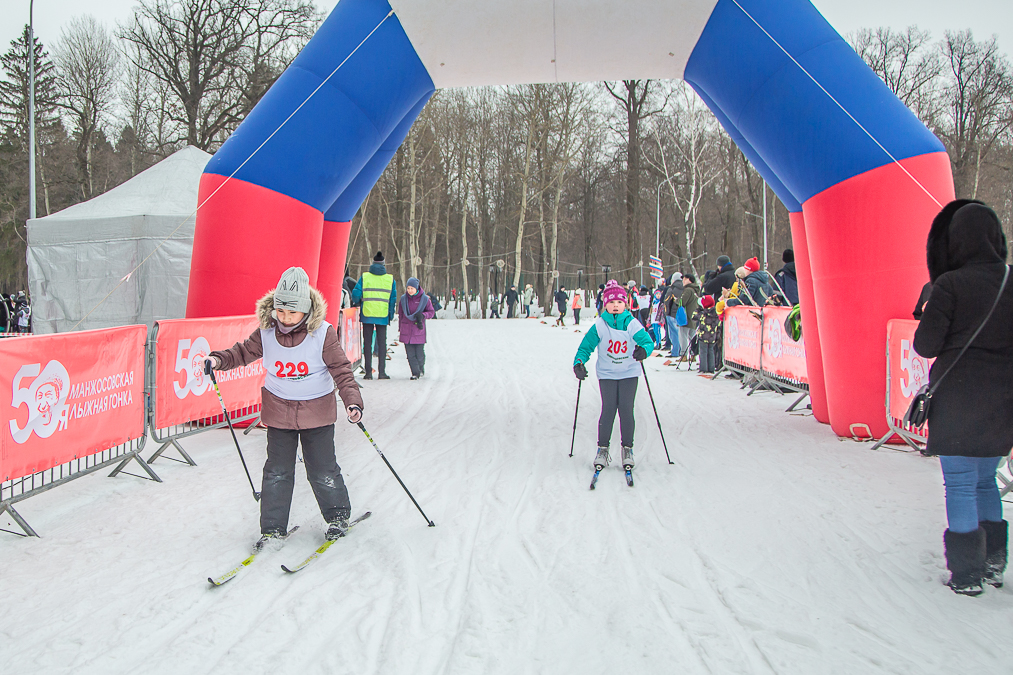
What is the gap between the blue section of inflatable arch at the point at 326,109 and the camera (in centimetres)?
709

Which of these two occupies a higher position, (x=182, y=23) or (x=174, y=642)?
(x=182, y=23)

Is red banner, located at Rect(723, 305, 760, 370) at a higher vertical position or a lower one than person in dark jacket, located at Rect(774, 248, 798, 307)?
lower

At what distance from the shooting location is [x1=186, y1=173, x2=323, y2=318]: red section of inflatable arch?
23.2 feet

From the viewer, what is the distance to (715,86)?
23.8ft

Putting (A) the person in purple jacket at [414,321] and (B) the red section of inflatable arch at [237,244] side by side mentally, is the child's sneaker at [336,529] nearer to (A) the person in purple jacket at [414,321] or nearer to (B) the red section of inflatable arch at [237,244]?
(B) the red section of inflatable arch at [237,244]

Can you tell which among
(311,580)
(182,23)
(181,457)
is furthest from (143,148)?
(311,580)

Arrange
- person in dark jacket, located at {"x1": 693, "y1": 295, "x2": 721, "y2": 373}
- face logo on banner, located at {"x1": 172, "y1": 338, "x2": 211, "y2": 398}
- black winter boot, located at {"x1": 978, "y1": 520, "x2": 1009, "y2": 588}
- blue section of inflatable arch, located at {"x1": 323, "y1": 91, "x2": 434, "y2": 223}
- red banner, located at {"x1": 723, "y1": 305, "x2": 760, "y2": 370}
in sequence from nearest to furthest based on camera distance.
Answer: black winter boot, located at {"x1": 978, "y1": 520, "x2": 1009, "y2": 588}, face logo on banner, located at {"x1": 172, "y1": 338, "x2": 211, "y2": 398}, blue section of inflatable arch, located at {"x1": 323, "y1": 91, "x2": 434, "y2": 223}, red banner, located at {"x1": 723, "y1": 305, "x2": 760, "y2": 370}, person in dark jacket, located at {"x1": 693, "y1": 295, "x2": 721, "y2": 373}

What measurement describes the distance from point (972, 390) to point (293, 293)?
3.63 meters

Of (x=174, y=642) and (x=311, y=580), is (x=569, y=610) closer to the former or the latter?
(x=311, y=580)

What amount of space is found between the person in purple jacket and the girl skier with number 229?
594 cm

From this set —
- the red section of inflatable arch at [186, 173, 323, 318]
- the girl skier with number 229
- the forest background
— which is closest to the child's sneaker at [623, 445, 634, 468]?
the girl skier with number 229

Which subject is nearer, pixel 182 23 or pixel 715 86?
pixel 715 86

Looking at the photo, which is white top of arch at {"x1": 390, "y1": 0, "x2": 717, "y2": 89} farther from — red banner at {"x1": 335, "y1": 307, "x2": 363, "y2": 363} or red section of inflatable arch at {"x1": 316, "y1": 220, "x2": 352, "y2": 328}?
red banner at {"x1": 335, "y1": 307, "x2": 363, "y2": 363}

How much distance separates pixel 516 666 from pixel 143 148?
3309 centimetres
